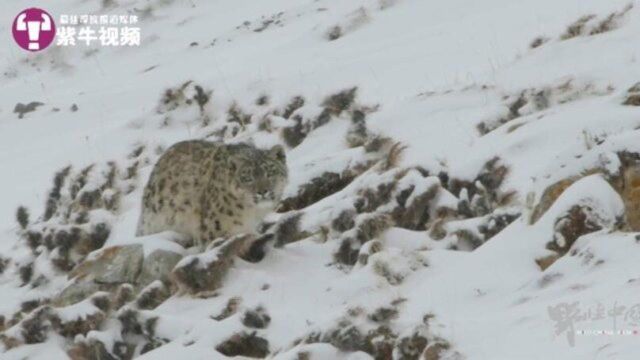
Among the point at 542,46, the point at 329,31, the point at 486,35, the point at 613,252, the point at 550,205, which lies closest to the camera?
the point at 613,252

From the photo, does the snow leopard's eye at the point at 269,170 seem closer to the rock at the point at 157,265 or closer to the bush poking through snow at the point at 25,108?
the rock at the point at 157,265

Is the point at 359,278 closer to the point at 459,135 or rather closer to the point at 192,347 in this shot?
the point at 192,347

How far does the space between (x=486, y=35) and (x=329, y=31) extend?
10.6 feet

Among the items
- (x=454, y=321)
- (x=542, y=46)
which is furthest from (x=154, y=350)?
(x=542, y=46)

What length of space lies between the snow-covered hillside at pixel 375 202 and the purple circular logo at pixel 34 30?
6.16 m

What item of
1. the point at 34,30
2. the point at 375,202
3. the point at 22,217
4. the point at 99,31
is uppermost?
the point at 34,30

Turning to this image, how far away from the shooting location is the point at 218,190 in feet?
29.0

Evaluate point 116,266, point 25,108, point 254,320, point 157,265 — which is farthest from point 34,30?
point 254,320

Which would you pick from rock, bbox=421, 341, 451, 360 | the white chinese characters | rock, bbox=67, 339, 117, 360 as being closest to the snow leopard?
rock, bbox=67, 339, 117, 360

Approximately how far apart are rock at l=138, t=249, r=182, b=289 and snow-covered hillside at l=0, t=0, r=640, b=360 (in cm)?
2

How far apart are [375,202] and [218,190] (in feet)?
3.79

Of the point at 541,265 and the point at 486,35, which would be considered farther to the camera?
the point at 486,35

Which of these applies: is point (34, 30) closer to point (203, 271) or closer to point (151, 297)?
point (151, 297)

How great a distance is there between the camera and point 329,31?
603 inches
